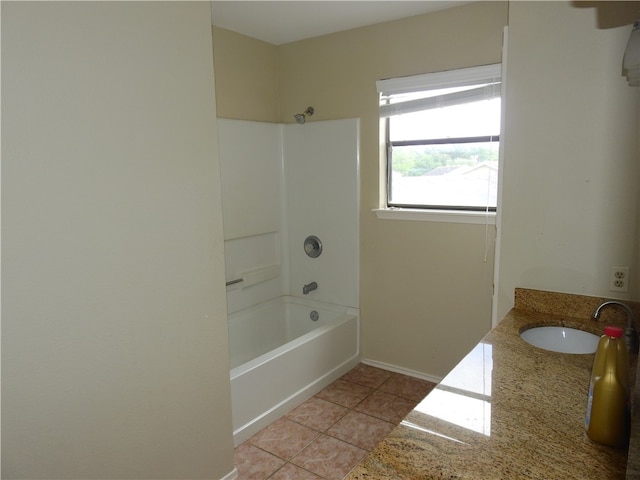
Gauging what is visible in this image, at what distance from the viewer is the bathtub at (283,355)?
2646 millimetres

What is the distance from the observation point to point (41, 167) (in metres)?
1.42

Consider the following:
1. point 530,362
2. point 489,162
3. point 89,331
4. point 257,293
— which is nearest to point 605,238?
point 530,362

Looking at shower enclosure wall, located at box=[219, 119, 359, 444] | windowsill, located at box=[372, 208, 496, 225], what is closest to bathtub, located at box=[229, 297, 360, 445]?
shower enclosure wall, located at box=[219, 119, 359, 444]

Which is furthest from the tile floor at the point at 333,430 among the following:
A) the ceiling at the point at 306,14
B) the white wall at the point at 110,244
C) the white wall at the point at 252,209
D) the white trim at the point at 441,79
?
the ceiling at the point at 306,14

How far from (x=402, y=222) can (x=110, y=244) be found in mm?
2138

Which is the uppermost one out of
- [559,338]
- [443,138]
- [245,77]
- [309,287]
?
[245,77]

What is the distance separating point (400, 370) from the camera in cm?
346

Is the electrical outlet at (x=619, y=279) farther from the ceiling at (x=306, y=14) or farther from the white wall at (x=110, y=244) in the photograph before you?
the ceiling at (x=306, y=14)

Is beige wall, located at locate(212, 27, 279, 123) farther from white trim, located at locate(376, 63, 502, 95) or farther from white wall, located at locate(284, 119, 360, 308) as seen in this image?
white trim, located at locate(376, 63, 502, 95)

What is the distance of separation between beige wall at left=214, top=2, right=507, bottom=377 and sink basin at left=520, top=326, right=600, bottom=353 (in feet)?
3.51

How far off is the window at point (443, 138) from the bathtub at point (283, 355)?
1105mm

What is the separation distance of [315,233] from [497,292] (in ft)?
5.86

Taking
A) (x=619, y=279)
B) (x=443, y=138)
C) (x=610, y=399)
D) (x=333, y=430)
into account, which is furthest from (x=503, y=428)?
(x=443, y=138)

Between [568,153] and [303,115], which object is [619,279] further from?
[303,115]
